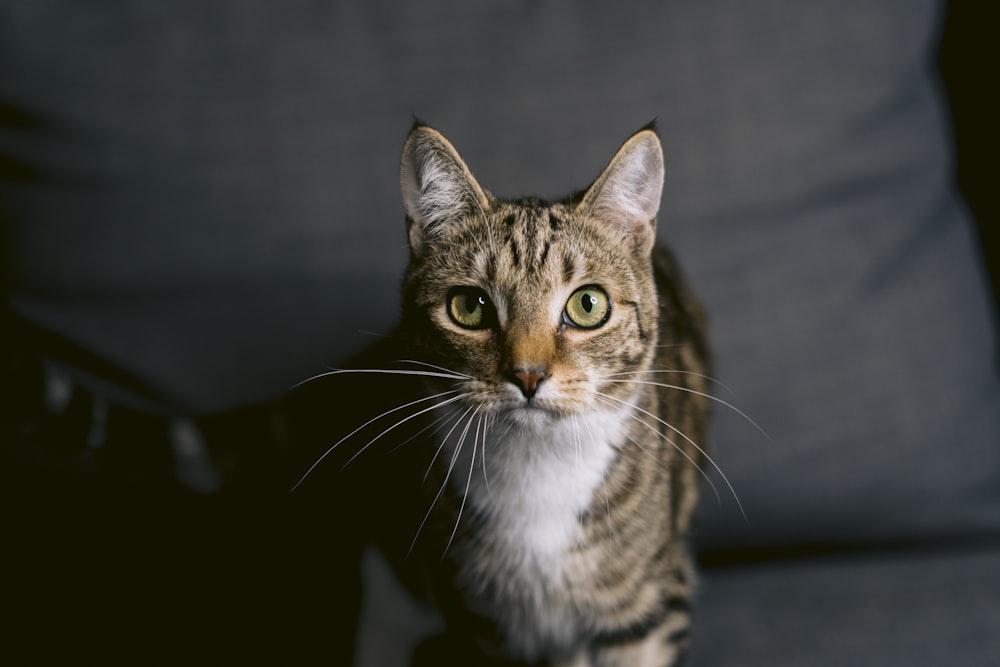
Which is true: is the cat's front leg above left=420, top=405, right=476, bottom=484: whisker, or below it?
below

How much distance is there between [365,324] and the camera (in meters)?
1.18

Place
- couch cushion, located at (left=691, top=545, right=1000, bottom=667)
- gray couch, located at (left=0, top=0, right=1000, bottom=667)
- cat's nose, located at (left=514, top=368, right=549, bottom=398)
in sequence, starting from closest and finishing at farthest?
cat's nose, located at (left=514, top=368, right=549, bottom=398) < couch cushion, located at (left=691, top=545, right=1000, bottom=667) < gray couch, located at (left=0, top=0, right=1000, bottom=667)

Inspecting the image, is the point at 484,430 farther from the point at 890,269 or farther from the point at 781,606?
the point at 890,269

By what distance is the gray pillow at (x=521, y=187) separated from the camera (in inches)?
44.8

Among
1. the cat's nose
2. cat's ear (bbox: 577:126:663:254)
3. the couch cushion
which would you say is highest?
cat's ear (bbox: 577:126:663:254)

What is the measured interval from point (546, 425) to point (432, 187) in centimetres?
30

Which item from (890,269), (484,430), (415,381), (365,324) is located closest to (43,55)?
(365,324)

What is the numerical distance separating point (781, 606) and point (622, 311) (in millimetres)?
550

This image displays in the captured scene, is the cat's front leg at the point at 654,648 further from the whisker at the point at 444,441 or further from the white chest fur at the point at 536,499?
the whisker at the point at 444,441

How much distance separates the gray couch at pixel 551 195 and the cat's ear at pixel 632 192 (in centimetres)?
29

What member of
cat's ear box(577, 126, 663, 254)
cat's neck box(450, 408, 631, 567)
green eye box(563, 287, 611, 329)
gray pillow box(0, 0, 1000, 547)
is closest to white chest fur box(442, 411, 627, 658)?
cat's neck box(450, 408, 631, 567)

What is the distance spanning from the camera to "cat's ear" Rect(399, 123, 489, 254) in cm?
82

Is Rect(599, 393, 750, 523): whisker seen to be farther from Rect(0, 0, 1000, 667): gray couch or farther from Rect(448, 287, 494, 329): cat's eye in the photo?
Rect(448, 287, 494, 329): cat's eye

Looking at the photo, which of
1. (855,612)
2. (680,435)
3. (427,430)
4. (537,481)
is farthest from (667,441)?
(855,612)
